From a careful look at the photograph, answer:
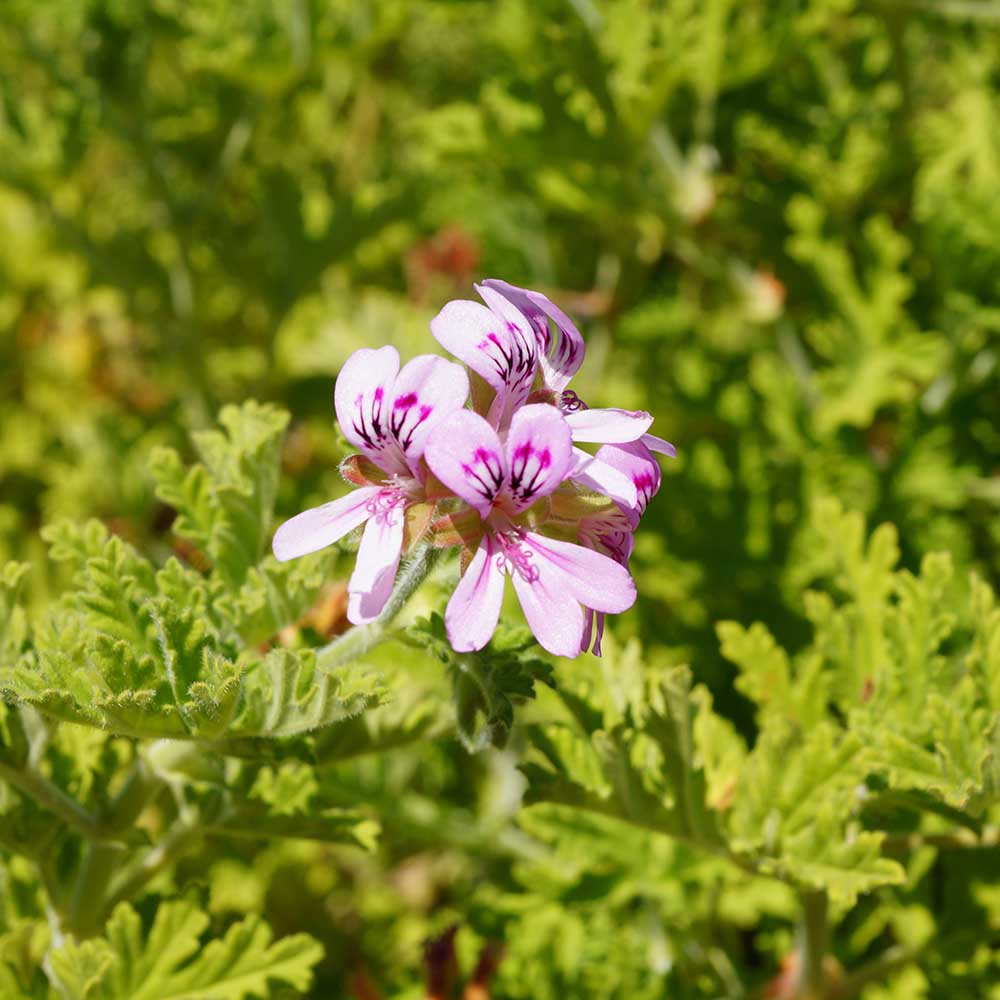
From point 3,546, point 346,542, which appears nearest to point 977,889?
point 346,542

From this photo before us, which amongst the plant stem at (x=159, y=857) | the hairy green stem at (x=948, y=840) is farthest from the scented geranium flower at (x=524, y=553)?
the hairy green stem at (x=948, y=840)

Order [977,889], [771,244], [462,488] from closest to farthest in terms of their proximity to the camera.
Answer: [462,488], [977,889], [771,244]

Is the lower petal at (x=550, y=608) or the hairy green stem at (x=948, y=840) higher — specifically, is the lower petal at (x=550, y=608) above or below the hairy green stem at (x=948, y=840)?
above

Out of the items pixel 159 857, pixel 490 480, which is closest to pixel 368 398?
pixel 490 480

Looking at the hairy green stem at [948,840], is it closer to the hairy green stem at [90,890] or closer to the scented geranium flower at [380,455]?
the scented geranium flower at [380,455]

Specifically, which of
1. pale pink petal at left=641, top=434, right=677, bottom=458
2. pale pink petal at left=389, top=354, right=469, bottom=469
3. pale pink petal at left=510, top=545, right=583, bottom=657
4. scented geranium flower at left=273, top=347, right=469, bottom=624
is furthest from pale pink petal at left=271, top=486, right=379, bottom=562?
pale pink petal at left=641, top=434, right=677, bottom=458

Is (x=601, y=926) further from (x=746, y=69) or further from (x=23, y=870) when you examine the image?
(x=746, y=69)
